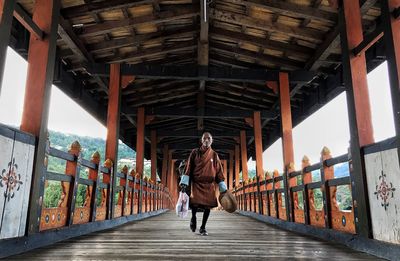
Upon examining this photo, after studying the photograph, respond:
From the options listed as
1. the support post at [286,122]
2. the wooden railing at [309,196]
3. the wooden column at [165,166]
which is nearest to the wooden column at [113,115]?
the wooden railing at [309,196]

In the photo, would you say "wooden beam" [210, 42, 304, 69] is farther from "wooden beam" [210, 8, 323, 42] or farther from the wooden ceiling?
"wooden beam" [210, 8, 323, 42]

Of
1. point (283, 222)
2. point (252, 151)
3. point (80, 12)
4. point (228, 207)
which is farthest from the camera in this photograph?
point (252, 151)

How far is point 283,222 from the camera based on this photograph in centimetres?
668

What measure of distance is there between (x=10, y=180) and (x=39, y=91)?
1.21 m

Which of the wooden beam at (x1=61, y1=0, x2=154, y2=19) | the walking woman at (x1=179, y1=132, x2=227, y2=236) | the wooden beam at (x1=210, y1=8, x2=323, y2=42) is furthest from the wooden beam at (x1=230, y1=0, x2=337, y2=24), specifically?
the walking woman at (x1=179, y1=132, x2=227, y2=236)

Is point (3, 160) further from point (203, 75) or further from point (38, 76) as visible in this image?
point (203, 75)

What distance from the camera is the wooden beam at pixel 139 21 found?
672 centimetres

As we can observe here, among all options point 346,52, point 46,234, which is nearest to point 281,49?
point 346,52

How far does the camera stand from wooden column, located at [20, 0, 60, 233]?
3430 mm

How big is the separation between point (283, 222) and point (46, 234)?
15.5 ft

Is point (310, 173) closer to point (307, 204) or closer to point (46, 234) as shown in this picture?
point (307, 204)

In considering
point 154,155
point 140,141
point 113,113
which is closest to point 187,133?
point 154,155

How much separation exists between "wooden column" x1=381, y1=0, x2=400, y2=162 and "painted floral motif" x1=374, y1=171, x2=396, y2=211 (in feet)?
1.26

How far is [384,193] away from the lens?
2.97m
